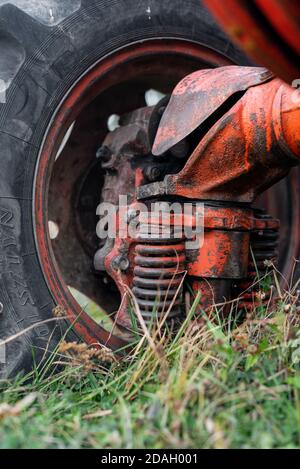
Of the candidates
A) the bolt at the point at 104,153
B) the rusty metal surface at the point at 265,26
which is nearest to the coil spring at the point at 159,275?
the bolt at the point at 104,153

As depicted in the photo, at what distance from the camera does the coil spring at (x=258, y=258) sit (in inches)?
69.3

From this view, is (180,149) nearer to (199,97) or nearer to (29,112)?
(199,97)

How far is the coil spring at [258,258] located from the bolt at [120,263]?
0.35 meters

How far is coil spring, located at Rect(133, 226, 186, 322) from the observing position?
1.56 metres

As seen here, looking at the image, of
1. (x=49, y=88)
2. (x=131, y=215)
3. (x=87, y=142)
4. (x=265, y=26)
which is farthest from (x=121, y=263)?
(x=265, y=26)

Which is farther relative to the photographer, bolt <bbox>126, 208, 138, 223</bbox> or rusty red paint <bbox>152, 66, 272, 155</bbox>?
bolt <bbox>126, 208, 138, 223</bbox>

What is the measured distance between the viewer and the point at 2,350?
4.85 ft

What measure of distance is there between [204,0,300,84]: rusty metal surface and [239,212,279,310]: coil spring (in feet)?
2.62

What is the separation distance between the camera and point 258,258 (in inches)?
71.4

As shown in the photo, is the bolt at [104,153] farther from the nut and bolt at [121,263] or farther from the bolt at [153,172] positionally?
the nut and bolt at [121,263]

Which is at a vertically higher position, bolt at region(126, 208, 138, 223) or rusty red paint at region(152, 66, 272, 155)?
rusty red paint at region(152, 66, 272, 155)

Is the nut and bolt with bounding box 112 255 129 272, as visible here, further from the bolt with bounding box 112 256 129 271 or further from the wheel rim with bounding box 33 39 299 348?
the wheel rim with bounding box 33 39 299 348

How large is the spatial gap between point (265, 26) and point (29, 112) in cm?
75

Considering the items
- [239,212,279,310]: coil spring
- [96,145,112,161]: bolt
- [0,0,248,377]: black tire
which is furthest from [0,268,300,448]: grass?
[96,145,112,161]: bolt
